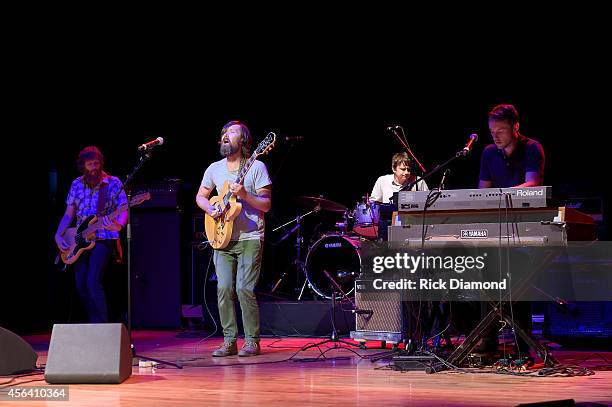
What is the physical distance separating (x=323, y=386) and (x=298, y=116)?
5.67 m

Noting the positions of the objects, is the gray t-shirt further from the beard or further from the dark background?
the dark background

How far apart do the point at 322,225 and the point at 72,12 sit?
12.7 feet

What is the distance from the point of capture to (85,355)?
16.3 feet

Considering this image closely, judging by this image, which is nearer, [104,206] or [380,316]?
[380,316]

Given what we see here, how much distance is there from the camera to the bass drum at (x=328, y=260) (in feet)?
31.6

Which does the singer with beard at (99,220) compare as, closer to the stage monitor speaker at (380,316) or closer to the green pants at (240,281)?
the green pants at (240,281)

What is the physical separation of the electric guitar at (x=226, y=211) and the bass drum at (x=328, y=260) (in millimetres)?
2938

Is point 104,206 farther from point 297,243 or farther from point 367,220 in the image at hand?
point 297,243

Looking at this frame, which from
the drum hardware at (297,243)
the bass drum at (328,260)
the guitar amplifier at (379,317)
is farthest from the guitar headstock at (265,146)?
the drum hardware at (297,243)

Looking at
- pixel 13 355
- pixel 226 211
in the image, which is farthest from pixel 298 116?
pixel 13 355

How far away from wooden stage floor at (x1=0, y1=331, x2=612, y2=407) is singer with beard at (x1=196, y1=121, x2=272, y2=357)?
0.26 meters

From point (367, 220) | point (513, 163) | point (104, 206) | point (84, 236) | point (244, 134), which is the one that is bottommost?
point (84, 236)

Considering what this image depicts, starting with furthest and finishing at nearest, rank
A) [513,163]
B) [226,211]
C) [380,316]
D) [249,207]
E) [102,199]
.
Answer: [102,199] → [380,316] → [249,207] → [226,211] → [513,163]

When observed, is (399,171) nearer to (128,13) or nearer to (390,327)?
(390,327)
